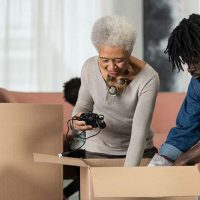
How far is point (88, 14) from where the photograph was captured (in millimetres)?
3998

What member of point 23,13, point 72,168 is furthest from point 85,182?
point 23,13

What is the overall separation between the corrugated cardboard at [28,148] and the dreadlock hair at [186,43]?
0.40m

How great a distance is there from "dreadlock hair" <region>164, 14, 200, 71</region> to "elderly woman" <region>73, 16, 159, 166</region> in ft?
0.78

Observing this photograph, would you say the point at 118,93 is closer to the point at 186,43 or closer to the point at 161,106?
the point at 186,43

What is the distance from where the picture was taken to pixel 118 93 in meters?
1.72

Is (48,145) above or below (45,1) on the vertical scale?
below

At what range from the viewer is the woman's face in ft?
5.25

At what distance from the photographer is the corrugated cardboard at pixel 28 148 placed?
59.3 inches

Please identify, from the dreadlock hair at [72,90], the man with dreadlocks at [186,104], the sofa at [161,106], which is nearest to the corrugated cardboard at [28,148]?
the man with dreadlocks at [186,104]

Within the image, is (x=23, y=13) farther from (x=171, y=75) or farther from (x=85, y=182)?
(x=85, y=182)

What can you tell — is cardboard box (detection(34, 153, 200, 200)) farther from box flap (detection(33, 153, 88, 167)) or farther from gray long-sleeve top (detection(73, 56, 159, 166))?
gray long-sleeve top (detection(73, 56, 159, 166))

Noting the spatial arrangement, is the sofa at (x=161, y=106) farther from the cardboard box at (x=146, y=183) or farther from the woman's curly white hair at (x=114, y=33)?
the cardboard box at (x=146, y=183)

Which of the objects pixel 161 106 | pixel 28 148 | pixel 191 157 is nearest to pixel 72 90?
pixel 161 106

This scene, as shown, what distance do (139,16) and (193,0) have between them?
44 cm
